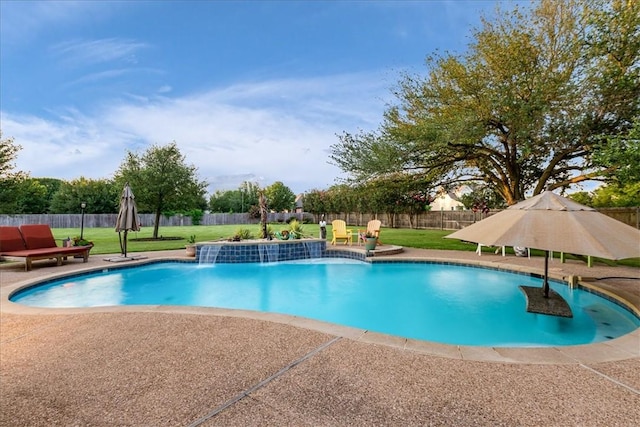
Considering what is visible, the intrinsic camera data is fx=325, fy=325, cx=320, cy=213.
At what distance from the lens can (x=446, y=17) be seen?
1125 centimetres

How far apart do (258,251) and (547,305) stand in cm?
804

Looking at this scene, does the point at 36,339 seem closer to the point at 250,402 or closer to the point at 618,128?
the point at 250,402

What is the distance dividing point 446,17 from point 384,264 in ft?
28.9

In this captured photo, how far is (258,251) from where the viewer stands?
10719 mm

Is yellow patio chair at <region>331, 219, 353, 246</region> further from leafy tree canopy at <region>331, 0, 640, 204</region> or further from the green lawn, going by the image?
the green lawn

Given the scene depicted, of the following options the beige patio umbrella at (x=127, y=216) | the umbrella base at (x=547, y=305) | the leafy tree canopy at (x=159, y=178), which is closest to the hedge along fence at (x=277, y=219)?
the umbrella base at (x=547, y=305)

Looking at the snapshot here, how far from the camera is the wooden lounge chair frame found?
8.27m

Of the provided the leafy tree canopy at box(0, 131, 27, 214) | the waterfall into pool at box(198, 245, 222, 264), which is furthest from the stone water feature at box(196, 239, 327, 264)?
the leafy tree canopy at box(0, 131, 27, 214)

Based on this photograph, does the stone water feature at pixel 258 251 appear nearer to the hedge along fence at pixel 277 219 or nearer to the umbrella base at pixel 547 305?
the umbrella base at pixel 547 305

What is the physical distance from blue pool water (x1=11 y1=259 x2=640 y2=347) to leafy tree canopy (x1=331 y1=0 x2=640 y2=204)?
4088mm

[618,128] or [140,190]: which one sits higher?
[618,128]

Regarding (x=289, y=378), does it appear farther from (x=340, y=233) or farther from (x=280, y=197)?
(x=280, y=197)

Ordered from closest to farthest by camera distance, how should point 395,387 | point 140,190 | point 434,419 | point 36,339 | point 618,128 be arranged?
point 434,419
point 395,387
point 36,339
point 618,128
point 140,190

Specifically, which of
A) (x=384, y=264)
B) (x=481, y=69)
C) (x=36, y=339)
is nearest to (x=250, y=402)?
(x=36, y=339)
